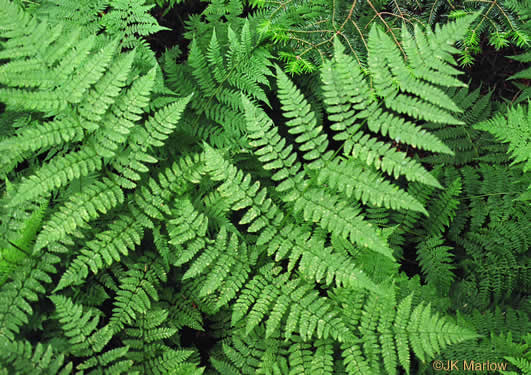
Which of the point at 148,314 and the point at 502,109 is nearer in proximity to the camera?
the point at 148,314

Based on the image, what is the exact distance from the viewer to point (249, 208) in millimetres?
3203

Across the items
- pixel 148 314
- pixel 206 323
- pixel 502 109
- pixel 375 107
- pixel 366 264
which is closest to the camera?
pixel 375 107

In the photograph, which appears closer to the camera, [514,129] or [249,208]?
[249,208]

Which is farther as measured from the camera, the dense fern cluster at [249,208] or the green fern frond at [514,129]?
the green fern frond at [514,129]

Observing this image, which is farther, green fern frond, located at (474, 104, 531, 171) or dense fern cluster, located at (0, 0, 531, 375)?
green fern frond, located at (474, 104, 531, 171)

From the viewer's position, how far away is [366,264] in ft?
10.6

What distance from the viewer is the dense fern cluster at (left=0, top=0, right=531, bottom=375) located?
2574mm

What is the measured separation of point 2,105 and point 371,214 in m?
3.76

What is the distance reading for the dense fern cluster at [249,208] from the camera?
257cm

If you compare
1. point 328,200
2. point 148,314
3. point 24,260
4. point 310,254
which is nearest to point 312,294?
point 310,254

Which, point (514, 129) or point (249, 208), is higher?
point (514, 129)

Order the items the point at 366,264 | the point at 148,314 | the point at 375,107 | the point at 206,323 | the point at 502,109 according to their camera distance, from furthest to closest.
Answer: the point at 502,109
the point at 206,323
the point at 366,264
the point at 148,314
the point at 375,107

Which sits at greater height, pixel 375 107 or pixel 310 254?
pixel 375 107

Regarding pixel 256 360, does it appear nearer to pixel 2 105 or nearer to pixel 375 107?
pixel 375 107
